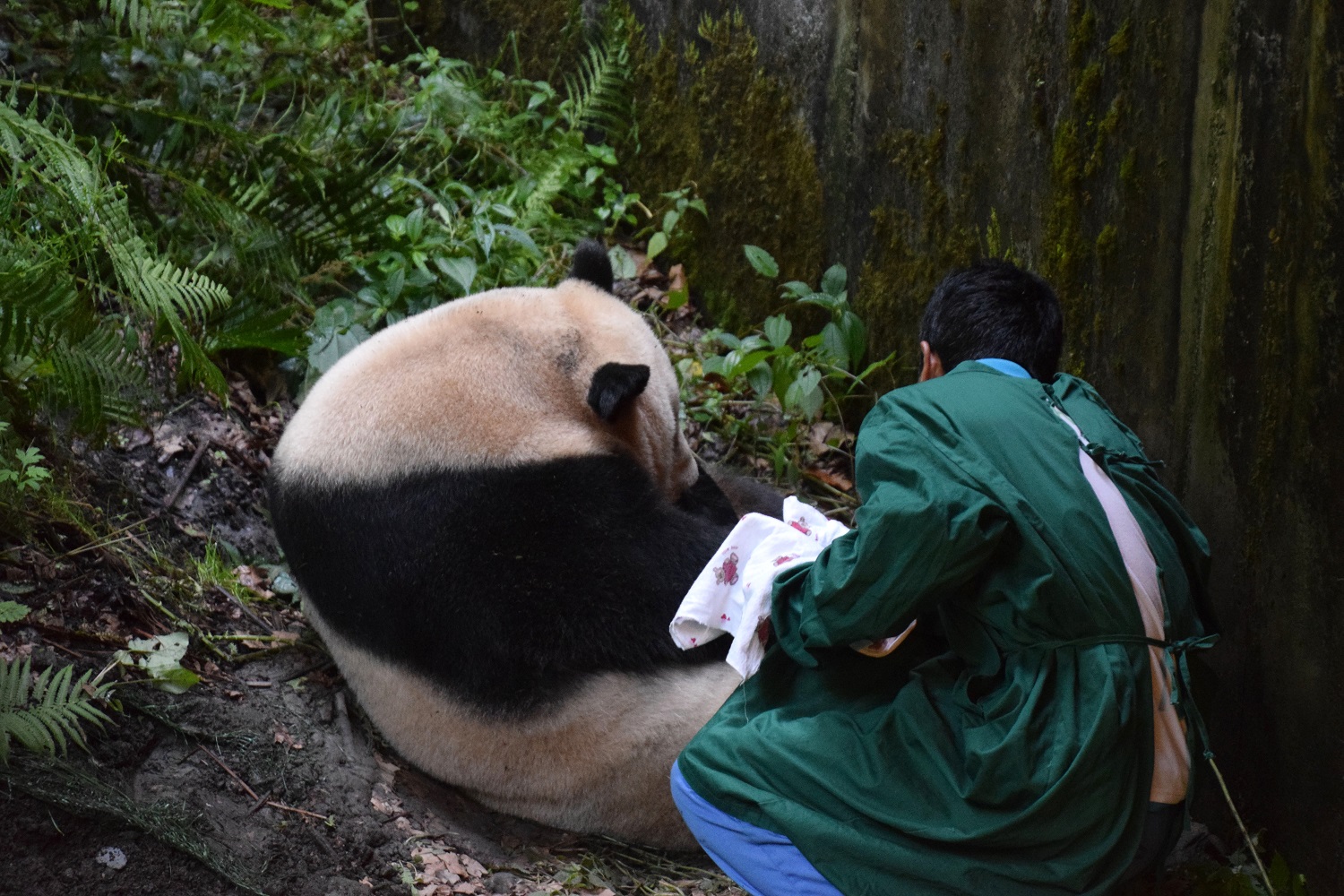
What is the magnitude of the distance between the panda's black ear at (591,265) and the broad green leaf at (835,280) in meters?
1.18

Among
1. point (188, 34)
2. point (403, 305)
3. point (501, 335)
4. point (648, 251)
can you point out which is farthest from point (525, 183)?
point (501, 335)

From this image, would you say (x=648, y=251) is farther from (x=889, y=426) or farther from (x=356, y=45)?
(x=889, y=426)

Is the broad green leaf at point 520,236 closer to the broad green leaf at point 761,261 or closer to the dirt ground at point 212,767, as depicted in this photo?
the broad green leaf at point 761,261

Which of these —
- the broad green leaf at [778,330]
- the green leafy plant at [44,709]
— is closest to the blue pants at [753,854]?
the green leafy plant at [44,709]

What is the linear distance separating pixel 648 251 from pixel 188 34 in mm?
2524

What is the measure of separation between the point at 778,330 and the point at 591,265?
117 cm

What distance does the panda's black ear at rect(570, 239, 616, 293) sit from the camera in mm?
4391

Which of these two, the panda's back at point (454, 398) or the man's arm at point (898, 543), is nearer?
the man's arm at point (898, 543)

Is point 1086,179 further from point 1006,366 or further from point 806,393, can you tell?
point 806,393

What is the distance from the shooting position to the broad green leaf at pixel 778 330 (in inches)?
205

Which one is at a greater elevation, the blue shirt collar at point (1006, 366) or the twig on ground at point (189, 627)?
the blue shirt collar at point (1006, 366)

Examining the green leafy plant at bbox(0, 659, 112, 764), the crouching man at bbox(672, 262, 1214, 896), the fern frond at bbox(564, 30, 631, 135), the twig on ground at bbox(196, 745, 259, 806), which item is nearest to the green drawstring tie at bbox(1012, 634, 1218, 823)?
the crouching man at bbox(672, 262, 1214, 896)

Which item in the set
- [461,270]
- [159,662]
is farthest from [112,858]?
[461,270]

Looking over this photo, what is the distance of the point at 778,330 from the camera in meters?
5.23
